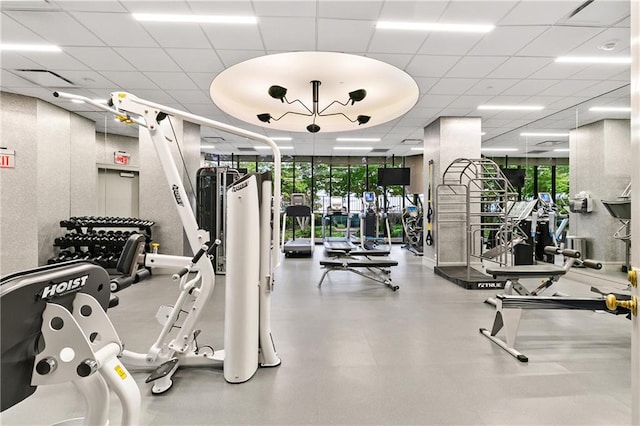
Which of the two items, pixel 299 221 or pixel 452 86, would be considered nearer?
pixel 452 86

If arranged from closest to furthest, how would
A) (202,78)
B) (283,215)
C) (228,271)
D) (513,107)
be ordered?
(228,271) < (202,78) < (513,107) < (283,215)

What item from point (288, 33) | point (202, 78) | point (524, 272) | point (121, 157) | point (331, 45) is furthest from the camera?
point (121, 157)

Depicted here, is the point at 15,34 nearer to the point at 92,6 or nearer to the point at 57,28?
the point at 57,28

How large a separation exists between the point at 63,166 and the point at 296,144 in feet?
17.6

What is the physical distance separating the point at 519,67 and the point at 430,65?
122 cm

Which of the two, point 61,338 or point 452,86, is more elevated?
point 452,86

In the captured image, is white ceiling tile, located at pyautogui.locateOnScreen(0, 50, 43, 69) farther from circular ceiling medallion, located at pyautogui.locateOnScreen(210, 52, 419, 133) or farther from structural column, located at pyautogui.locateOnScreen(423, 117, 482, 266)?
structural column, located at pyautogui.locateOnScreen(423, 117, 482, 266)

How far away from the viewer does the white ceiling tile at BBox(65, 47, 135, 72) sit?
3.71 meters

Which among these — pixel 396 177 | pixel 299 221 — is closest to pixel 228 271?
pixel 299 221

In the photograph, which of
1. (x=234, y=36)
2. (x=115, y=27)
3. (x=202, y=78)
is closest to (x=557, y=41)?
(x=234, y=36)

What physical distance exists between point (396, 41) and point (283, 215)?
4.83 metres

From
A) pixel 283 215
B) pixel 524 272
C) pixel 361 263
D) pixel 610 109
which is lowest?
pixel 361 263

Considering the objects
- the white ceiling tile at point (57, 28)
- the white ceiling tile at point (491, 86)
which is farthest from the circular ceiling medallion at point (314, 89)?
the white ceiling tile at point (57, 28)

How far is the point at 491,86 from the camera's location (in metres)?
4.80
